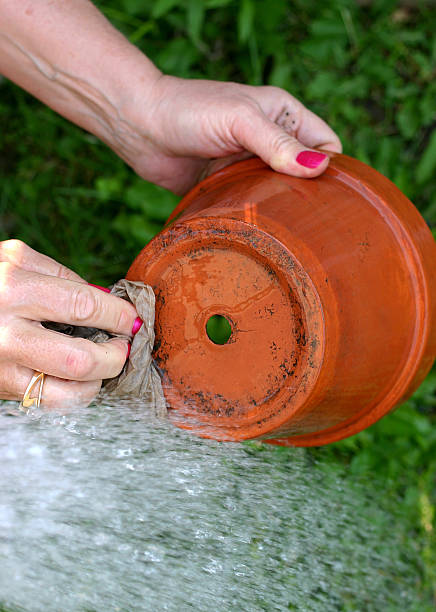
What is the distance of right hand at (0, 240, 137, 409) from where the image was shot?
1.09 meters

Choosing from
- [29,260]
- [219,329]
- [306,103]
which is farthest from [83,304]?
[306,103]

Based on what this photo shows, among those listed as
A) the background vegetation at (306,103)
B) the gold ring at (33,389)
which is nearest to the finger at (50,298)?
the gold ring at (33,389)

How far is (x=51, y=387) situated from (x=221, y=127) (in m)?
0.73

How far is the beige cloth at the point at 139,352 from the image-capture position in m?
1.17

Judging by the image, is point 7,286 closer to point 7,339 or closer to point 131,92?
point 7,339

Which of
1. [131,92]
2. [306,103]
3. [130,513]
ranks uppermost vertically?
[306,103]

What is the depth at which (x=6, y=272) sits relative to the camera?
111cm

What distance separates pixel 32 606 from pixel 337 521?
1100 mm

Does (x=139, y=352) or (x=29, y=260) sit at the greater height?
(x=29, y=260)

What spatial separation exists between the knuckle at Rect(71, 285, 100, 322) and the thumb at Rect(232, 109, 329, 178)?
48 cm

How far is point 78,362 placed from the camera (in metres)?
1.09

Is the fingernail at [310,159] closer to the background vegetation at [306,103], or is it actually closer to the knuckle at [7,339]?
the knuckle at [7,339]

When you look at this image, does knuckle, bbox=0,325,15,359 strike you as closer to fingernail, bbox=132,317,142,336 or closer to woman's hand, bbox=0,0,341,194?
fingernail, bbox=132,317,142,336

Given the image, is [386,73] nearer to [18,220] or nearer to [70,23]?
[70,23]
